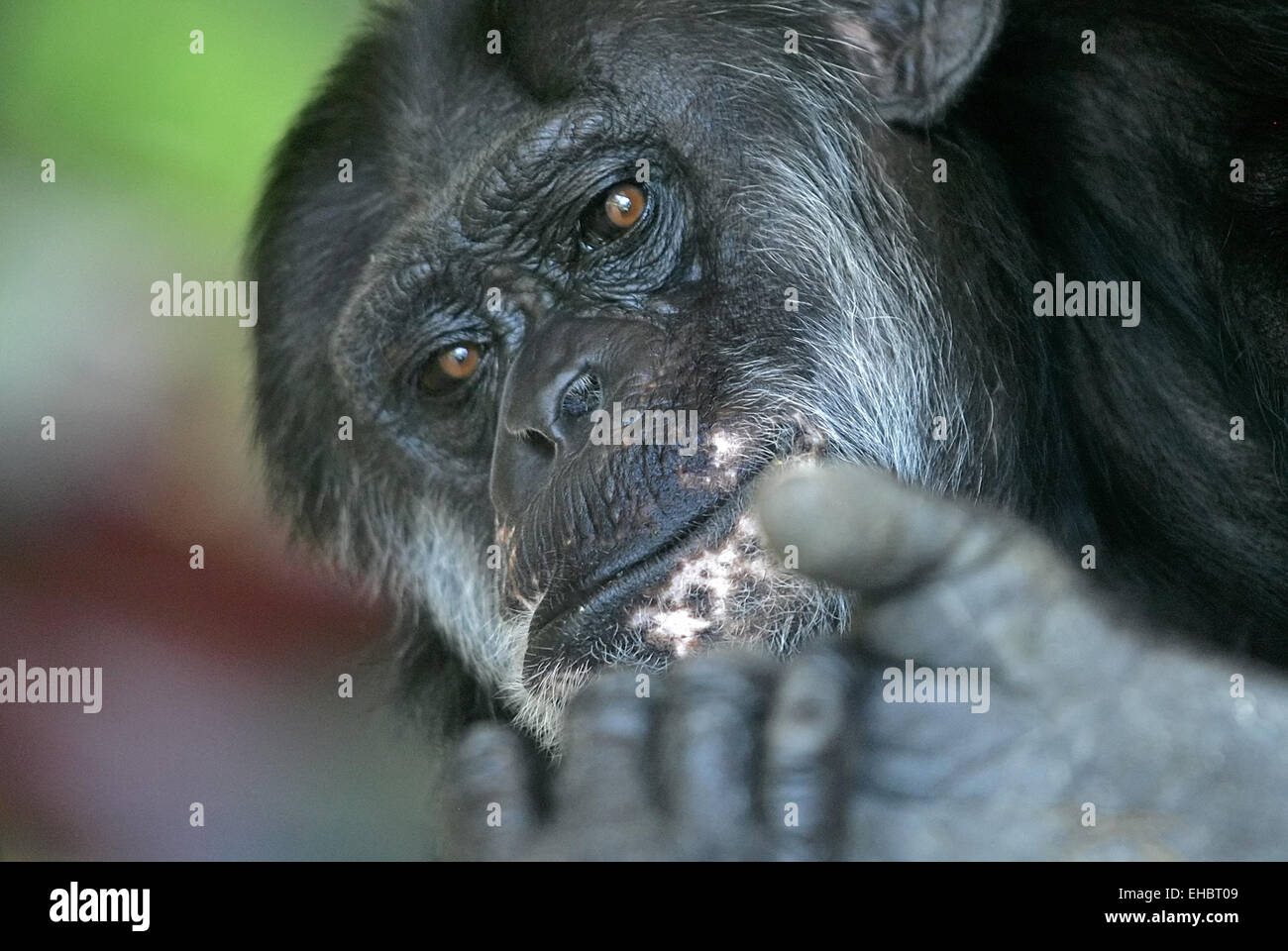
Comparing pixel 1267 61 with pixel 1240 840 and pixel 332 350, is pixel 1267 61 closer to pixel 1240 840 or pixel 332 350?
pixel 1240 840

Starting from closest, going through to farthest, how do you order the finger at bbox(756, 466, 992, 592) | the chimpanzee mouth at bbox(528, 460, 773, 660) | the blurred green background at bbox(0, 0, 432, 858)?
the finger at bbox(756, 466, 992, 592)
the chimpanzee mouth at bbox(528, 460, 773, 660)
the blurred green background at bbox(0, 0, 432, 858)

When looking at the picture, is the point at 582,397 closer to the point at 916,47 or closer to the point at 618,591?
the point at 618,591

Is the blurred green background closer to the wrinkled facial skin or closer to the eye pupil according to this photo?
the wrinkled facial skin

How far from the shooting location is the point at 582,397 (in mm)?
2223

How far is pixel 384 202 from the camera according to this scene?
278 centimetres

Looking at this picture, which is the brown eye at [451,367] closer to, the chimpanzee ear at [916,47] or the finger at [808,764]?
the chimpanzee ear at [916,47]

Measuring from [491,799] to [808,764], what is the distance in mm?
439

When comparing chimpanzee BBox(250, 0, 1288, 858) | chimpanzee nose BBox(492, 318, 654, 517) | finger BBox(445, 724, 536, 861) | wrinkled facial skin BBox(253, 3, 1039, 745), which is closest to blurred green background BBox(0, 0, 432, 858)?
wrinkled facial skin BBox(253, 3, 1039, 745)

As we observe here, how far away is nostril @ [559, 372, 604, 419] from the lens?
7.26 feet

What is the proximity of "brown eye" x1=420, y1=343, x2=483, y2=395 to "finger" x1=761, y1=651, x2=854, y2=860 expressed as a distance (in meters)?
1.18

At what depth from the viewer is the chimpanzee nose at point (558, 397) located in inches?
86.7

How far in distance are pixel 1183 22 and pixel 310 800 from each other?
8.63 feet

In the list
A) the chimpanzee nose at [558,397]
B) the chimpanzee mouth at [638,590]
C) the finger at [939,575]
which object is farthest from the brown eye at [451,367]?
the finger at [939,575]
